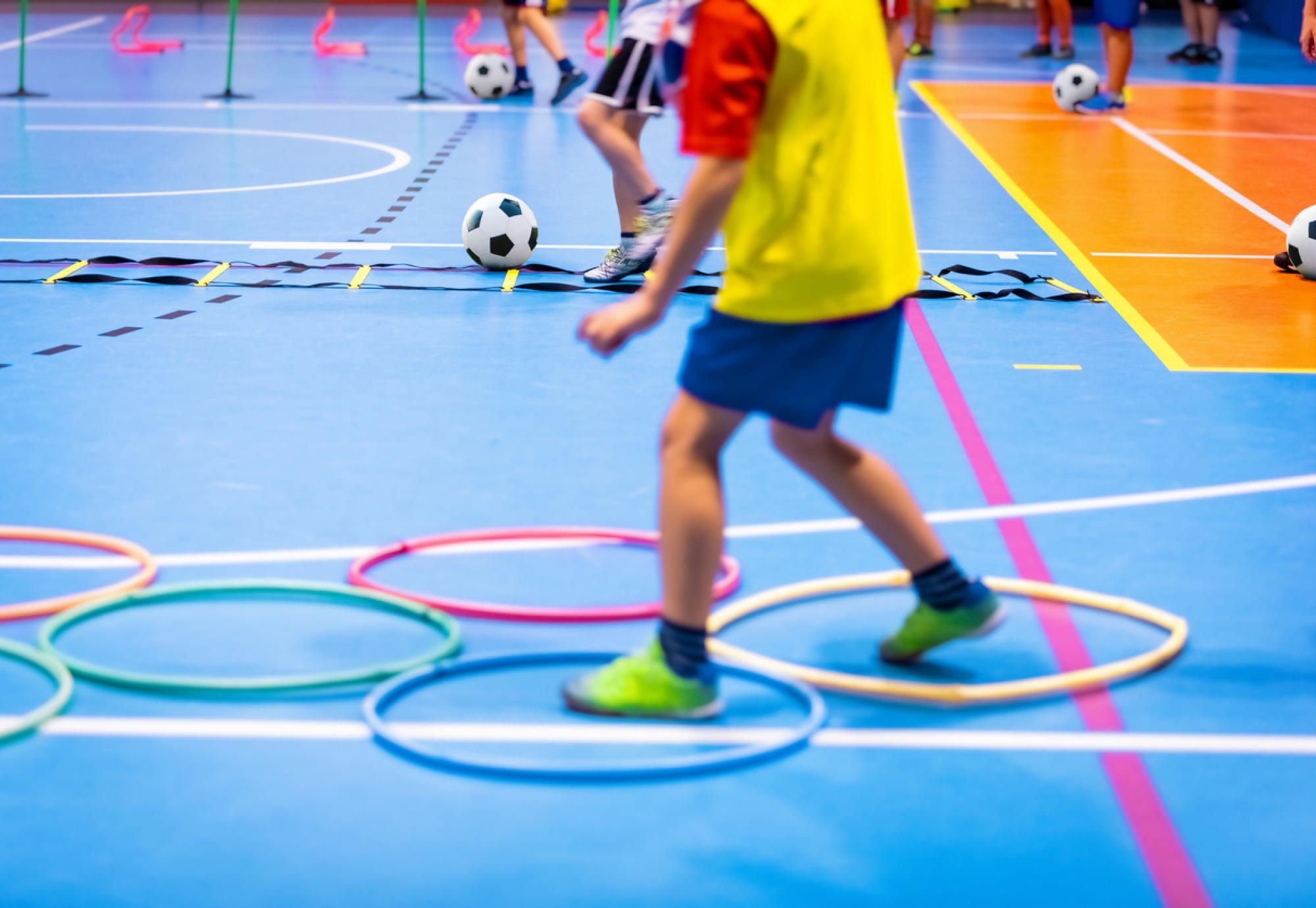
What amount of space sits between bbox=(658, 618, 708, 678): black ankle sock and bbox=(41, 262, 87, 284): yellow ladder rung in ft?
17.5

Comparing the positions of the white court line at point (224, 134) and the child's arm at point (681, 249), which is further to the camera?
the white court line at point (224, 134)

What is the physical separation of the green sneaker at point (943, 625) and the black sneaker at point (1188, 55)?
53.1 ft

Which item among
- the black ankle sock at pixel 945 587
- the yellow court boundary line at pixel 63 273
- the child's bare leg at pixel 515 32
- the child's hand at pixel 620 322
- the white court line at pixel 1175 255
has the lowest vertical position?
the yellow court boundary line at pixel 63 273

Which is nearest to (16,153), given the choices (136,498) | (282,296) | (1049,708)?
(282,296)

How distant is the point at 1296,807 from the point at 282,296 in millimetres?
5646

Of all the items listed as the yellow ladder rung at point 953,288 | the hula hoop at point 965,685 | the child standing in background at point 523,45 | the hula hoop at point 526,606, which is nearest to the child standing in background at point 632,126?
the yellow ladder rung at point 953,288

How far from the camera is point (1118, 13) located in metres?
14.2

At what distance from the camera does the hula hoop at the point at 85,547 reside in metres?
4.26

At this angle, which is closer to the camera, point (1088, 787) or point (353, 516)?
point (1088, 787)

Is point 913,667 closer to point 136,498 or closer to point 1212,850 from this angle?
point 1212,850

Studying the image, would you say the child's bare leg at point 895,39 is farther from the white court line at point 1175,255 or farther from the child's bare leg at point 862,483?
the child's bare leg at point 862,483

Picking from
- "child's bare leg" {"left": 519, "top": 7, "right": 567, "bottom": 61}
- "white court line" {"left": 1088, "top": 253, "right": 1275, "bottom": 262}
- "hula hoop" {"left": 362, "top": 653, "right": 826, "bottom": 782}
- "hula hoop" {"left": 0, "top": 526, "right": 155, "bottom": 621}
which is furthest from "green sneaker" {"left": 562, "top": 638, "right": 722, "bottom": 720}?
"child's bare leg" {"left": 519, "top": 7, "right": 567, "bottom": 61}

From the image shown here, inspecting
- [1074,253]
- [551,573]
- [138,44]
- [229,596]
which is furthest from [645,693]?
[138,44]

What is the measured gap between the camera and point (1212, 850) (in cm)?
321
